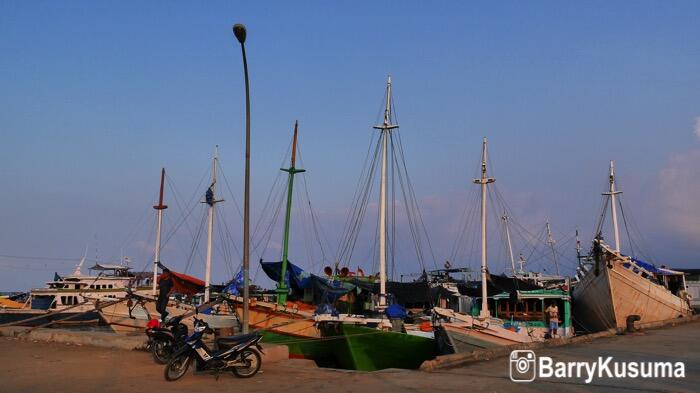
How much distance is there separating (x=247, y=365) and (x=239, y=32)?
326 inches

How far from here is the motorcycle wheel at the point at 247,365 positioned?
10812 mm

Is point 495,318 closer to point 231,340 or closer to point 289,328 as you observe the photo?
→ point 289,328

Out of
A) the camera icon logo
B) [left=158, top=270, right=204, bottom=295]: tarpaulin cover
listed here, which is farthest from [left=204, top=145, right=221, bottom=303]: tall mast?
the camera icon logo

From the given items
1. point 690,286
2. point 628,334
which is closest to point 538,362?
point 628,334

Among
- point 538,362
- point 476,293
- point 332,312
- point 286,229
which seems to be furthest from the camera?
point 476,293

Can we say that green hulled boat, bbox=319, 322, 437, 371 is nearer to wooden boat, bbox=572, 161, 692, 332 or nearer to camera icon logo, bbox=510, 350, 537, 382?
camera icon logo, bbox=510, 350, 537, 382

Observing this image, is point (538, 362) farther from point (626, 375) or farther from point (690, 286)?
point (690, 286)

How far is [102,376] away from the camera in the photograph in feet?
35.5

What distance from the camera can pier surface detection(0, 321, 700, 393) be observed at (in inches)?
388

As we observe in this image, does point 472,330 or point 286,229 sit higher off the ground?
point 286,229

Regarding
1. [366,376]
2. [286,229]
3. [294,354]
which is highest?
[286,229]

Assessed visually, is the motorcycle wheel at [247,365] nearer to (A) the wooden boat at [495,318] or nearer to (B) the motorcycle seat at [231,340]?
(B) the motorcycle seat at [231,340]

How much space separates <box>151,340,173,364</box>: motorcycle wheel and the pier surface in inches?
9.2

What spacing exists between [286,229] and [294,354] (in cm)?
921
